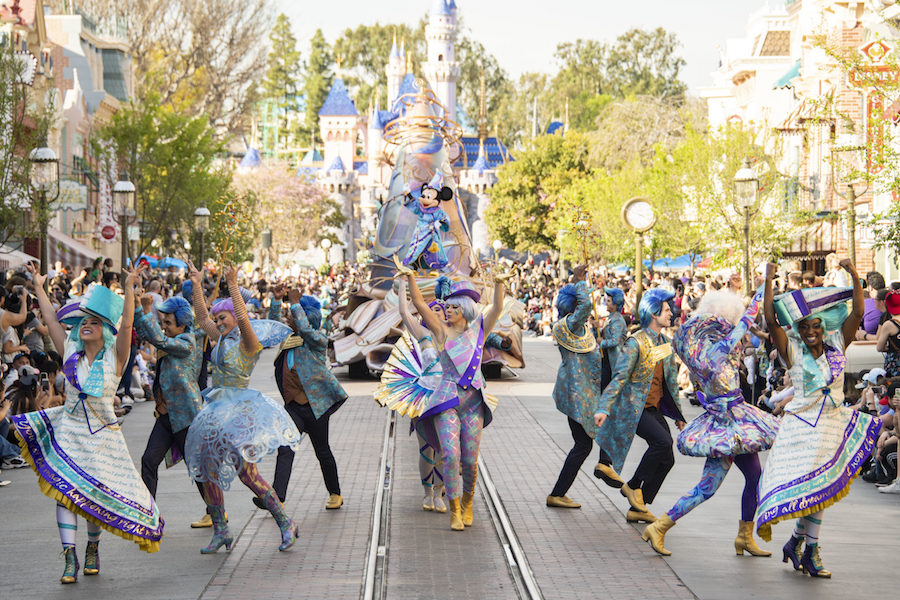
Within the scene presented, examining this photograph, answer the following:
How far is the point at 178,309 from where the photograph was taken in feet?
30.1

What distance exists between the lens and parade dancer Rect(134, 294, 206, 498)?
30.0 ft

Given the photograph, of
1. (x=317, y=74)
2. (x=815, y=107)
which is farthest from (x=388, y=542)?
(x=317, y=74)

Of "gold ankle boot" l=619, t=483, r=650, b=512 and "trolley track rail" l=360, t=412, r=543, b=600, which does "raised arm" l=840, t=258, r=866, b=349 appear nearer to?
"gold ankle boot" l=619, t=483, r=650, b=512

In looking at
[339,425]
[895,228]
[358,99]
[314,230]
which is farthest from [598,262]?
[358,99]

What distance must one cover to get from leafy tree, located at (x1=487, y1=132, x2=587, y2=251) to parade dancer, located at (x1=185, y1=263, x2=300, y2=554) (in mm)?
59376

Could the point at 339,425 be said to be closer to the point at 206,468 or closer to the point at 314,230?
the point at 206,468

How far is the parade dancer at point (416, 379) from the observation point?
952cm

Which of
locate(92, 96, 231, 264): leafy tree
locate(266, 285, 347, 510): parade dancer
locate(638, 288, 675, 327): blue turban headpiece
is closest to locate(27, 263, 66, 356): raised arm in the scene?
locate(266, 285, 347, 510): parade dancer

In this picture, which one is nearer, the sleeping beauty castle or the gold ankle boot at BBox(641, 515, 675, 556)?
the gold ankle boot at BBox(641, 515, 675, 556)

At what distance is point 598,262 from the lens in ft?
188

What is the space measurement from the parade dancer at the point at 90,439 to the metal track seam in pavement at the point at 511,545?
2143 mm

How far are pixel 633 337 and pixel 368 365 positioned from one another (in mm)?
13200

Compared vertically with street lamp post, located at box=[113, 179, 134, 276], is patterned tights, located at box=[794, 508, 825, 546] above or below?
Answer: below

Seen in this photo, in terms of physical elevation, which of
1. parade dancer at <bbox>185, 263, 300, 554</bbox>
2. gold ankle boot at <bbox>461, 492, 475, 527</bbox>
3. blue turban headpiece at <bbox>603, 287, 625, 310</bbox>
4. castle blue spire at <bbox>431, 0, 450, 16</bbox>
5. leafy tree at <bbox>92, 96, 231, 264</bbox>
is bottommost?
gold ankle boot at <bbox>461, 492, 475, 527</bbox>
